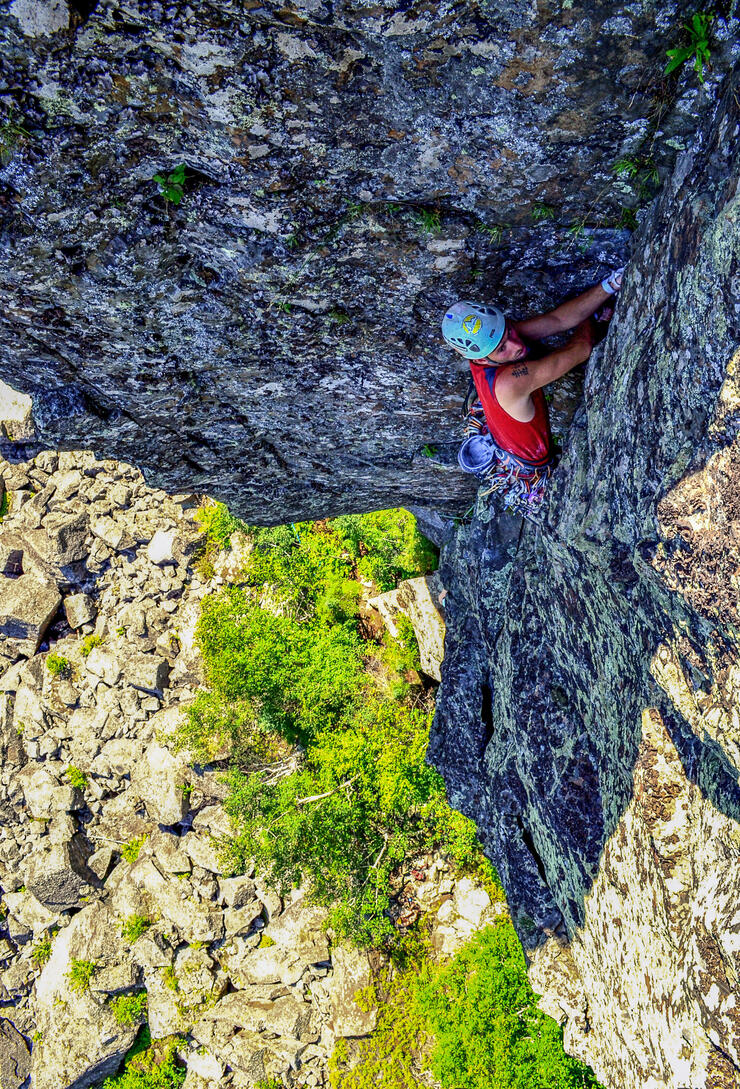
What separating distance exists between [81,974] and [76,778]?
18.3 ft

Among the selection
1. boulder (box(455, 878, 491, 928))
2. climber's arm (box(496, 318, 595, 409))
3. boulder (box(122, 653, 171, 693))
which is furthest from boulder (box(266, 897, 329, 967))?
climber's arm (box(496, 318, 595, 409))

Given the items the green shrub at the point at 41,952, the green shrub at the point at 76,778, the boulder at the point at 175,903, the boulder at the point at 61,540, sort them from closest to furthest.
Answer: the boulder at the point at 175,903, the green shrub at the point at 41,952, the green shrub at the point at 76,778, the boulder at the point at 61,540

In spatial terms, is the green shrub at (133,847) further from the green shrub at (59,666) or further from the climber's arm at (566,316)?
the climber's arm at (566,316)

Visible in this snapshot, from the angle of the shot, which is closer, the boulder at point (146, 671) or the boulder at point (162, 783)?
the boulder at point (162, 783)

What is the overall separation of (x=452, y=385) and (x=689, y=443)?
3635 millimetres

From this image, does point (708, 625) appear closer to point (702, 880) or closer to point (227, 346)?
point (702, 880)

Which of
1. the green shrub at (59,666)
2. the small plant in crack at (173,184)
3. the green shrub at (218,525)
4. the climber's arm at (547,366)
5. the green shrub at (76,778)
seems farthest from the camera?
the green shrub at (59,666)

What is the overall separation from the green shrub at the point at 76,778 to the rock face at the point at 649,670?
1718 centimetres

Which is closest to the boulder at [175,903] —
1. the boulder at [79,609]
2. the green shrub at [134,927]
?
the green shrub at [134,927]

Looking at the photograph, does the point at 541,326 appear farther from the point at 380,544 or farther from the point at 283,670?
the point at 380,544

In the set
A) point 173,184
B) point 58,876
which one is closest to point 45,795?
point 58,876

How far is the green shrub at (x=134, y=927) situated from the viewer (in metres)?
21.8

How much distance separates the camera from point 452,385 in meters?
8.56

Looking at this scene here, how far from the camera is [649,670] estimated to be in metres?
6.64
